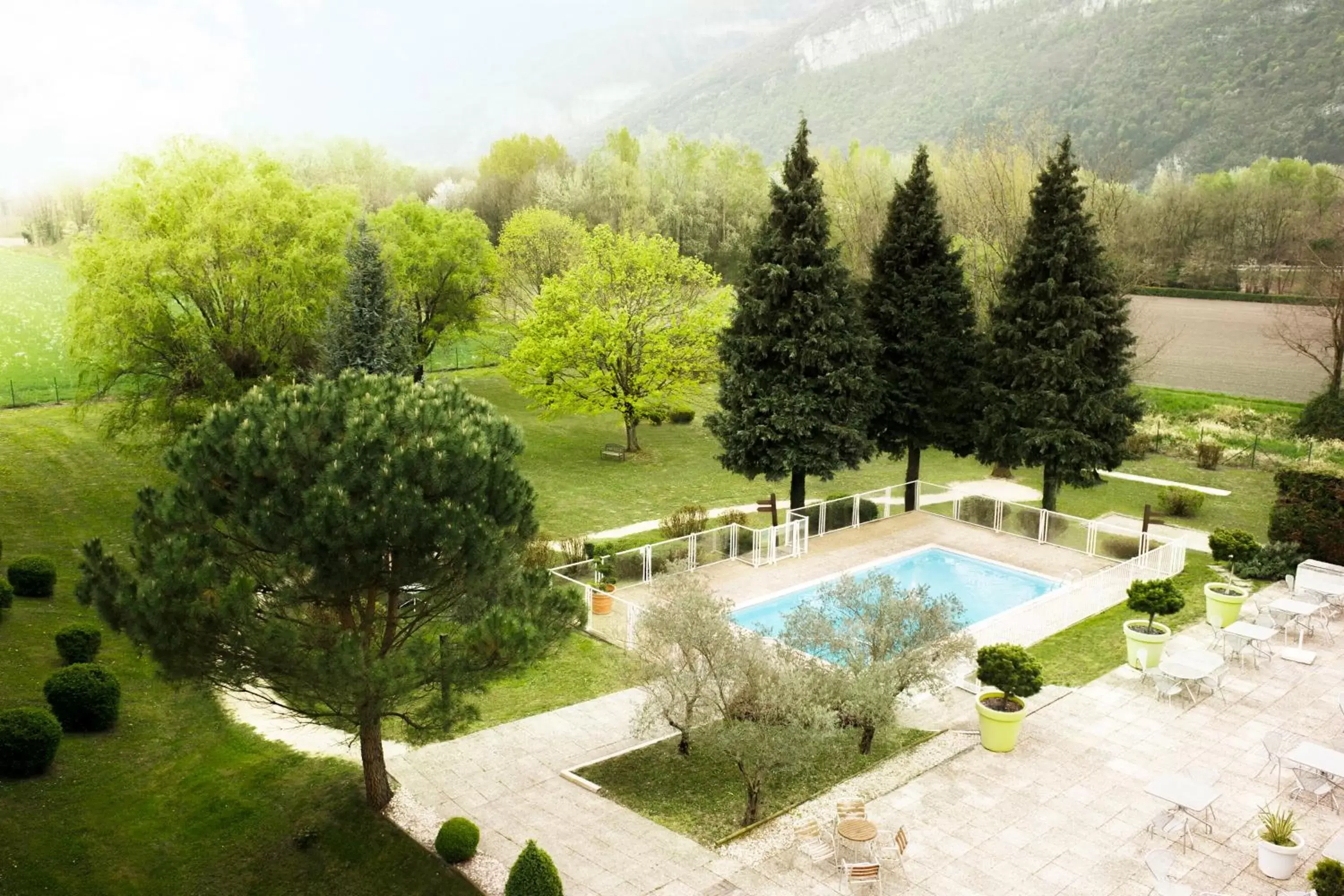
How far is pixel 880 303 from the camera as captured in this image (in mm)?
26656

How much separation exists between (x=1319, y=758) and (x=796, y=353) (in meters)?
14.4

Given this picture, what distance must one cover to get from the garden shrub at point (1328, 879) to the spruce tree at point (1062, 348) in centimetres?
1510

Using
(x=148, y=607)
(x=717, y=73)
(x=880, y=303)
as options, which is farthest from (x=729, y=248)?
(x=717, y=73)

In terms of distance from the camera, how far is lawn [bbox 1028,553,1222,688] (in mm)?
18031

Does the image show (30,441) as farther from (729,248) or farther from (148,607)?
(729,248)

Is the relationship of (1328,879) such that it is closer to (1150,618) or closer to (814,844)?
(814,844)

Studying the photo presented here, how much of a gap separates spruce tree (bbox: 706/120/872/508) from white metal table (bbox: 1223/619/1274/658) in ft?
32.2

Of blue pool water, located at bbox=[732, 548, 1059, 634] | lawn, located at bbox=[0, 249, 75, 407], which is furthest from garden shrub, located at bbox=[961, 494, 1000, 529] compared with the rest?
lawn, located at bbox=[0, 249, 75, 407]

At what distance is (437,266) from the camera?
42.3 meters

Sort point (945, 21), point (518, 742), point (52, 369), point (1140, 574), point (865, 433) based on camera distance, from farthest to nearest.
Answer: point (945, 21) → point (52, 369) → point (865, 433) → point (1140, 574) → point (518, 742)

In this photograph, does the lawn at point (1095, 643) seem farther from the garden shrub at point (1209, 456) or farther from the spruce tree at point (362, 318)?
the spruce tree at point (362, 318)

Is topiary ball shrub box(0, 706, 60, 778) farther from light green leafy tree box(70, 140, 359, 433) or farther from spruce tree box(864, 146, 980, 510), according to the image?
spruce tree box(864, 146, 980, 510)

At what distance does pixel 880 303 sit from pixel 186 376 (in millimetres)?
19490

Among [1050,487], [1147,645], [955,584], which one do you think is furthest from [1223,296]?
[1147,645]
